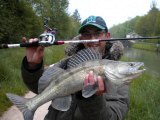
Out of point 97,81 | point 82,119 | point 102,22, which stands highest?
point 102,22

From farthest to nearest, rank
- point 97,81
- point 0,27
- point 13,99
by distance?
point 0,27 → point 13,99 → point 97,81

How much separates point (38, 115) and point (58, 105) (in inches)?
203

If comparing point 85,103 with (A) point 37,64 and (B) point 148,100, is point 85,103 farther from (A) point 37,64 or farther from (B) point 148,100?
(B) point 148,100

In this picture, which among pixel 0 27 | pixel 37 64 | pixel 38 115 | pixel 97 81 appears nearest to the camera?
pixel 97 81

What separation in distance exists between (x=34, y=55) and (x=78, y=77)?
35.8 inches

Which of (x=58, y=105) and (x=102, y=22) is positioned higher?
(x=102, y=22)

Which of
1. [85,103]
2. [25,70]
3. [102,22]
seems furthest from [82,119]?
[102,22]

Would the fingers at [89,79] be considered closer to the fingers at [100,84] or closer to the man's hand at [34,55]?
the fingers at [100,84]

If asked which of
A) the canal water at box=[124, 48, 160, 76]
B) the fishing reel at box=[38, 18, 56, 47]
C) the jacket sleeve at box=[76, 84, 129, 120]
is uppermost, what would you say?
the fishing reel at box=[38, 18, 56, 47]

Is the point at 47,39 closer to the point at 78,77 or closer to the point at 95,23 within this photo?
the point at 95,23

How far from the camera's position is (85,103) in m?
2.98

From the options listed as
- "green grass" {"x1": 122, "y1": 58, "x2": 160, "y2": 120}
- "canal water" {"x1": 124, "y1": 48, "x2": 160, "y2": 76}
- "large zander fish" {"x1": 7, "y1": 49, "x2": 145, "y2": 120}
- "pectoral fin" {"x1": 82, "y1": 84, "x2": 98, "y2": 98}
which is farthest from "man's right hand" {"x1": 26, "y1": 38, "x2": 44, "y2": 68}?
"canal water" {"x1": 124, "y1": 48, "x2": 160, "y2": 76}

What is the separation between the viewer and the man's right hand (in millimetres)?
3536

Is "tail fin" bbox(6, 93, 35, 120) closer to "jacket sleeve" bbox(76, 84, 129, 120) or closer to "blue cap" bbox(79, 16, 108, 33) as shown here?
"jacket sleeve" bbox(76, 84, 129, 120)
